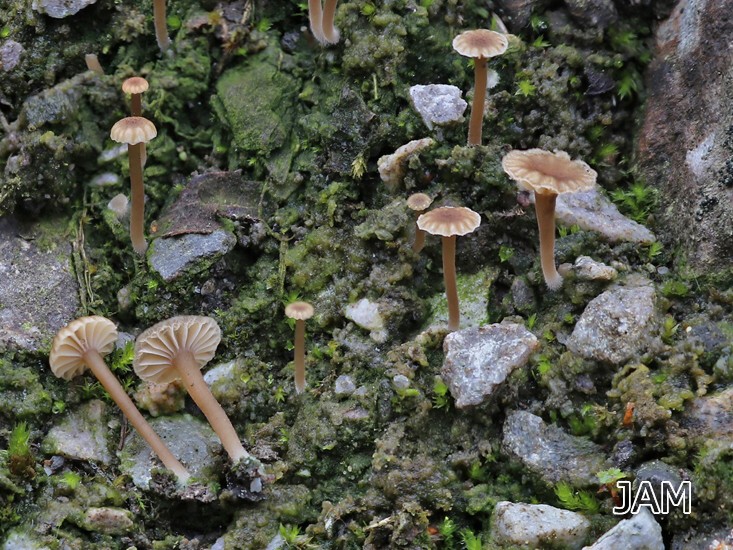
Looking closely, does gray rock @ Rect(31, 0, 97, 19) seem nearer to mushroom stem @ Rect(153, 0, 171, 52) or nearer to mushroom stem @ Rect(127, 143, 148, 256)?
mushroom stem @ Rect(153, 0, 171, 52)

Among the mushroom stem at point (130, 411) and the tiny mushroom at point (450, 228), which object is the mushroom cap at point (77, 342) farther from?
the tiny mushroom at point (450, 228)

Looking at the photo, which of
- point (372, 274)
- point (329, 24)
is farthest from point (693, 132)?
point (329, 24)

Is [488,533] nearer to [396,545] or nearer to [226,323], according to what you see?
[396,545]

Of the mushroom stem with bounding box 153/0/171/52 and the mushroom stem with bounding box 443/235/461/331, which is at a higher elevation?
the mushroom stem with bounding box 153/0/171/52

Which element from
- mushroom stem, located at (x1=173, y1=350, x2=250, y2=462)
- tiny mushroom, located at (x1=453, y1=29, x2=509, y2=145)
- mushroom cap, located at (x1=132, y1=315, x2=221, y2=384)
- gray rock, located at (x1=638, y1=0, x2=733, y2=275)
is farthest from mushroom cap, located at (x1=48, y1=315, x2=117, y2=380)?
gray rock, located at (x1=638, y1=0, x2=733, y2=275)

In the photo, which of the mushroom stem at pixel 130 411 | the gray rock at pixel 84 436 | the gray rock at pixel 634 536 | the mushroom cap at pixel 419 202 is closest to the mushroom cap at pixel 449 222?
the mushroom cap at pixel 419 202

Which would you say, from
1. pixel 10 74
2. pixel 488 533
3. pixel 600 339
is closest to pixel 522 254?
pixel 600 339
